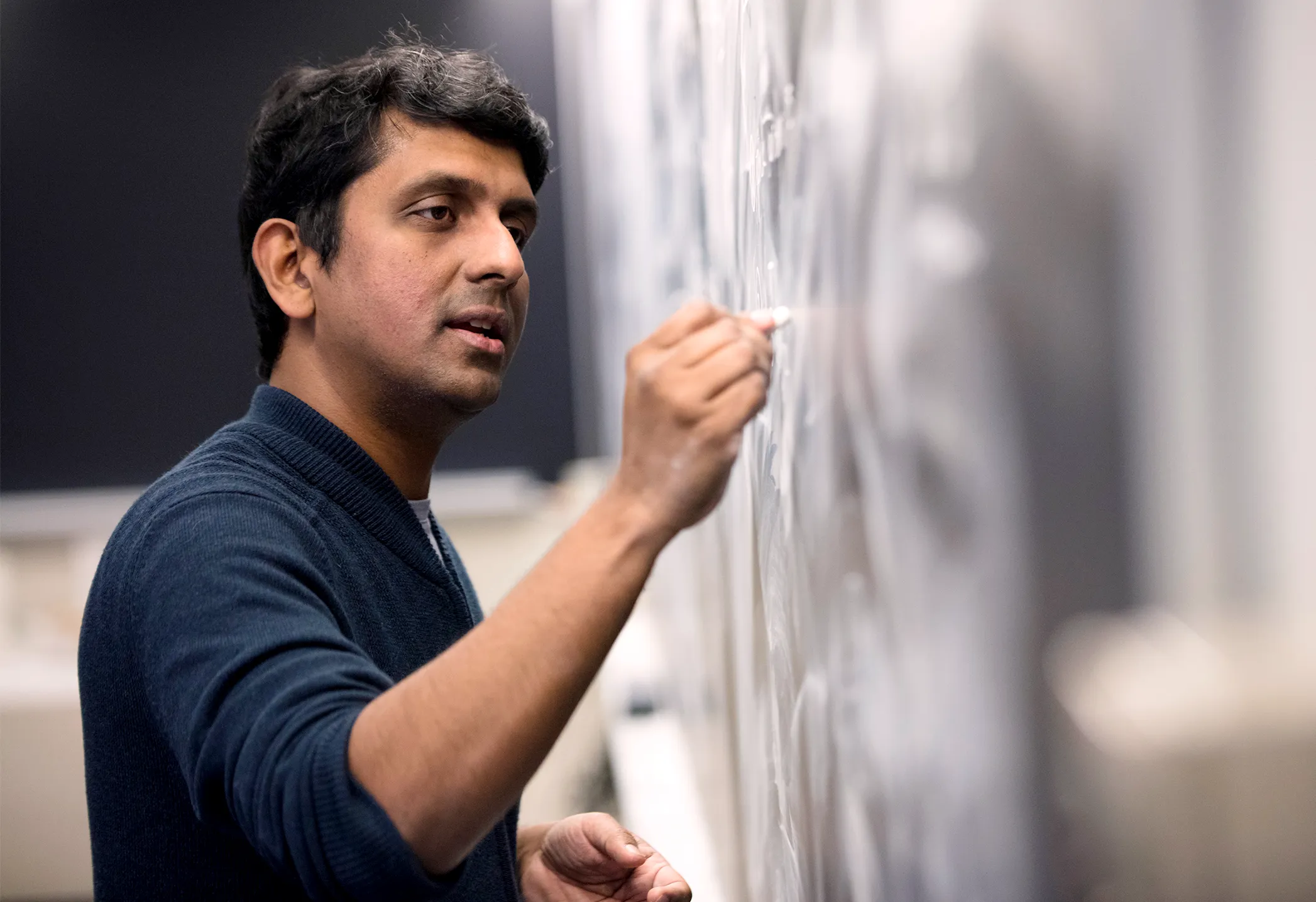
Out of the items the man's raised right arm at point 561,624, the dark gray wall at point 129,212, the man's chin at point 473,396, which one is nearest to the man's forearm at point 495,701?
the man's raised right arm at point 561,624

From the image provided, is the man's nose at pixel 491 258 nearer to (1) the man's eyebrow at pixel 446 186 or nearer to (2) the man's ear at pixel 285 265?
(1) the man's eyebrow at pixel 446 186

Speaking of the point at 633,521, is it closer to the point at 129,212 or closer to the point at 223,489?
the point at 223,489

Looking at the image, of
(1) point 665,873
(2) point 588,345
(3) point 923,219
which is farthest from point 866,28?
(2) point 588,345

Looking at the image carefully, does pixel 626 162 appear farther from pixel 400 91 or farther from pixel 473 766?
pixel 473 766

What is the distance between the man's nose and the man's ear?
7.3 inches

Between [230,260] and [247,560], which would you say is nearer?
[247,560]

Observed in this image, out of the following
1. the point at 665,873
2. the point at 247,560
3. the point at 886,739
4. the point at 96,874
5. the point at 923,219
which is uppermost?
the point at 923,219

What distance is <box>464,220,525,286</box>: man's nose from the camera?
3.64ft

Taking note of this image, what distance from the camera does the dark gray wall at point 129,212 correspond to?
395 centimetres

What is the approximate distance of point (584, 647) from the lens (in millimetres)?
694

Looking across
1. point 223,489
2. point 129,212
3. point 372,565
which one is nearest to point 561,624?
point 223,489

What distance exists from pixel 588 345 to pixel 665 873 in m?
2.86

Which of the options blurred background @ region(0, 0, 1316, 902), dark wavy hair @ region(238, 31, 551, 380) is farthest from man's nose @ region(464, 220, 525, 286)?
blurred background @ region(0, 0, 1316, 902)

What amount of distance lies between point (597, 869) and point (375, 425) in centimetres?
51
